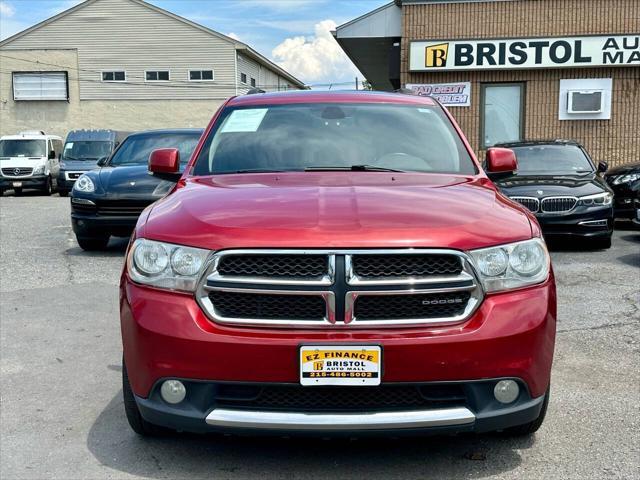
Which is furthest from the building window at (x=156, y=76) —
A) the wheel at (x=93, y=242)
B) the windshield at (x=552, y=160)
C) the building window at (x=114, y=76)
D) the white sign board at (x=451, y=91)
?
the wheel at (x=93, y=242)

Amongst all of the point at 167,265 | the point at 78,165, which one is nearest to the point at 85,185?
the point at 167,265

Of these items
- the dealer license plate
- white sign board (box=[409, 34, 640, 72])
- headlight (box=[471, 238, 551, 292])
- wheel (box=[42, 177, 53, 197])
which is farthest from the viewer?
wheel (box=[42, 177, 53, 197])

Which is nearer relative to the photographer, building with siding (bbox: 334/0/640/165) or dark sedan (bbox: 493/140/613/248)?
dark sedan (bbox: 493/140/613/248)

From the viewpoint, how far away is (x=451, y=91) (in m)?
17.9

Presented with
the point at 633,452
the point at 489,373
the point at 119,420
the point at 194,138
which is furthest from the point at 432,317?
the point at 194,138

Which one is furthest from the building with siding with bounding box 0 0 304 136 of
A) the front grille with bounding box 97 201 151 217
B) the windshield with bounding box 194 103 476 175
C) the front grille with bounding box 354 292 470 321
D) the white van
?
the front grille with bounding box 354 292 470 321

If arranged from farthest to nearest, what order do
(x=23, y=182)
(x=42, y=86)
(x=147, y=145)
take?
(x=42, y=86), (x=23, y=182), (x=147, y=145)

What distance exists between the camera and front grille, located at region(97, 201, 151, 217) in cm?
920

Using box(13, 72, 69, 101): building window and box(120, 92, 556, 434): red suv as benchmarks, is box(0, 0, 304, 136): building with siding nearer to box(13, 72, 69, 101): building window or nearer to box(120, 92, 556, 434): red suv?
box(13, 72, 69, 101): building window

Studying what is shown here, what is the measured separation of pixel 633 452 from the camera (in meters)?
3.43

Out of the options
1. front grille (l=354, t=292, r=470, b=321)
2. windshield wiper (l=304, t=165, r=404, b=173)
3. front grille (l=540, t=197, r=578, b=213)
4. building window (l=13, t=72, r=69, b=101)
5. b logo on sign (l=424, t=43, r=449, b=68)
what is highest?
building window (l=13, t=72, r=69, b=101)

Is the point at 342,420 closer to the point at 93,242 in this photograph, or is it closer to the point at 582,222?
the point at 93,242

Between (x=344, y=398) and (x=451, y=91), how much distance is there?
15786 millimetres

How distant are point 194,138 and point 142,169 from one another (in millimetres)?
1497
